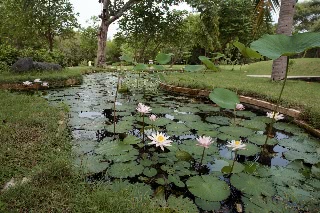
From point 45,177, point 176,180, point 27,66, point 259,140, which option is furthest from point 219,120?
point 27,66

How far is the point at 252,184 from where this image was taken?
7.91ft

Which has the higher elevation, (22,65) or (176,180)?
(22,65)

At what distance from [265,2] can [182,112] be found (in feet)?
21.2

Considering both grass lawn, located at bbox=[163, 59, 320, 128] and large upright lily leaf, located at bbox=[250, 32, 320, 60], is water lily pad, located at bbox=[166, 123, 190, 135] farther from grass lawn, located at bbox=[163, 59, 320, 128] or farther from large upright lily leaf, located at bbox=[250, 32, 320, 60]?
large upright lily leaf, located at bbox=[250, 32, 320, 60]

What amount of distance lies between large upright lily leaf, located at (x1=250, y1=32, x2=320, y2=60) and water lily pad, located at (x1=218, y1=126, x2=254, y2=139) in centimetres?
157

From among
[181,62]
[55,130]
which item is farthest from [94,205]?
[181,62]

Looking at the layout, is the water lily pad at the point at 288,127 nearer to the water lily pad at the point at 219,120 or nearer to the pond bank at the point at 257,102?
the pond bank at the point at 257,102

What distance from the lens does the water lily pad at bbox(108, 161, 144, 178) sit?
8.41ft

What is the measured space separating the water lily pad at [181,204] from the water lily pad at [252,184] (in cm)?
56

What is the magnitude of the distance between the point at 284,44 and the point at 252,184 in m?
1.56

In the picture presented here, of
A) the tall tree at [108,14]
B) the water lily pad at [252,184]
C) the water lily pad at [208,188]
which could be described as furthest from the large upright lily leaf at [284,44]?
the tall tree at [108,14]

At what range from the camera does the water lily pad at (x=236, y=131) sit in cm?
378

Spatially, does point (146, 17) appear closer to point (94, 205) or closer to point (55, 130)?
point (55, 130)

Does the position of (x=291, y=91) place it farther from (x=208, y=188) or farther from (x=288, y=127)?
(x=208, y=188)
